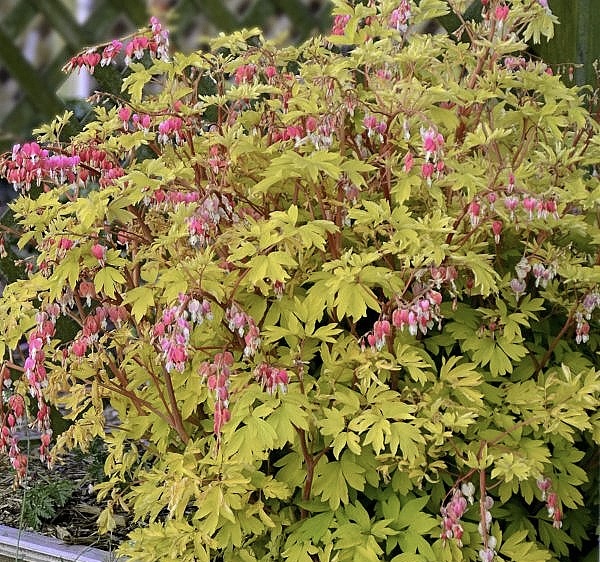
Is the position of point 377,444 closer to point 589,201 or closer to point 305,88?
point 589,201

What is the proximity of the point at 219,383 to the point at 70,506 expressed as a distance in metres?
1.28

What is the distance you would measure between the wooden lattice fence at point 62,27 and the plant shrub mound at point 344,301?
4.14 feet

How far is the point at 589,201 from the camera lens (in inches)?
67.8

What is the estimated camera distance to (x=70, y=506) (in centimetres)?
258

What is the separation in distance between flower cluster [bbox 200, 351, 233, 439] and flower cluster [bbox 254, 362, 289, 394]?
60 mm

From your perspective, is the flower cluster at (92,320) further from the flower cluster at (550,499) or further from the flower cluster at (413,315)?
the flower cluster at (550,499)

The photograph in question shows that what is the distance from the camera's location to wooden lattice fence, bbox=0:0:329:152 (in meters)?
3.19

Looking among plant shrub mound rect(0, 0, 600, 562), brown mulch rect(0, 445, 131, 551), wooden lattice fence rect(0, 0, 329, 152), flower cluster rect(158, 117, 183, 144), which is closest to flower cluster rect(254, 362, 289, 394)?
plant shrub mound rect(0, 0, 600, 562)

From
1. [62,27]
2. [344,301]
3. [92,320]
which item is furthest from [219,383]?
[62,27]

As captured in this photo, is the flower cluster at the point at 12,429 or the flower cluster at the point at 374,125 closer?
the flower cluster at the point at 374,125

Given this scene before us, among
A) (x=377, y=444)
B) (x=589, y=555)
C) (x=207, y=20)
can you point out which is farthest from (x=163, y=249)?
(x=207, y=20)

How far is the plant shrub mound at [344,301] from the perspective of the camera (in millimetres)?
1618

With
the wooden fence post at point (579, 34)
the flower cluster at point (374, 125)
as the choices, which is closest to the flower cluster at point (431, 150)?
the flower cluster at point (374, 125)

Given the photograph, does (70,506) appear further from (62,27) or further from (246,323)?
(62,27)
